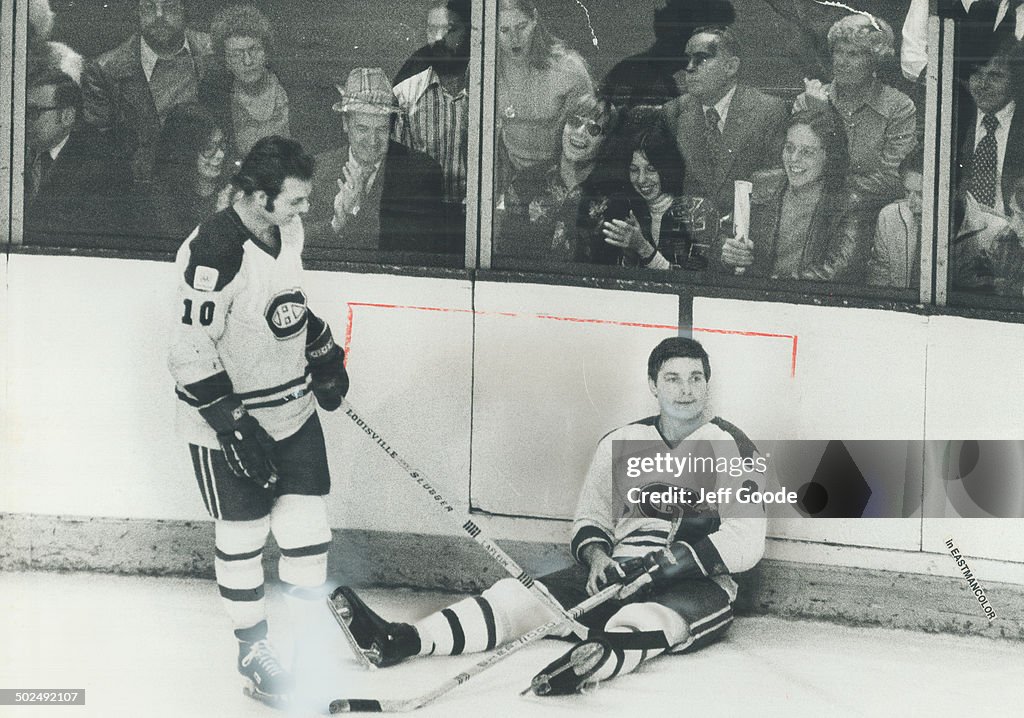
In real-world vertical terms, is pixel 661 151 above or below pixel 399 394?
above

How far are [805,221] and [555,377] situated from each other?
25.7 inches

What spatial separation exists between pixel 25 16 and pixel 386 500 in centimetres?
136

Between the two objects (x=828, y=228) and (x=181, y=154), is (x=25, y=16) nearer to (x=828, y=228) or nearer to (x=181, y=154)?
(x=181, y=154)

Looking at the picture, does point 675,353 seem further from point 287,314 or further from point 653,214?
point 287,314

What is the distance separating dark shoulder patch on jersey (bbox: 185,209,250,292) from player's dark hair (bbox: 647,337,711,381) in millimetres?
Result: 933

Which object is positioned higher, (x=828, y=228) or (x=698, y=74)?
(x=698, y=74)

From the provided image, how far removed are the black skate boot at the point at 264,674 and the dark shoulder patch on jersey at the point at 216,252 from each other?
804 millimetres

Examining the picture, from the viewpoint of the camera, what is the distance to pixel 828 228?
90.8 inches

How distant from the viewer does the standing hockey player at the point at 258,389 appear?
227cm

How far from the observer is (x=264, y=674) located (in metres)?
2.30

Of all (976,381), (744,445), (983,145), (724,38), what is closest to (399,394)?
(744,445)

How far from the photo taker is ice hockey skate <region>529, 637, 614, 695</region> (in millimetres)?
2246

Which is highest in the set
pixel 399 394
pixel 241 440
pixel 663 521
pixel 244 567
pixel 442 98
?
pixel 442 98

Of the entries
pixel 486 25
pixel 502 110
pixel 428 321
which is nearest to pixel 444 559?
pixel 428 321
